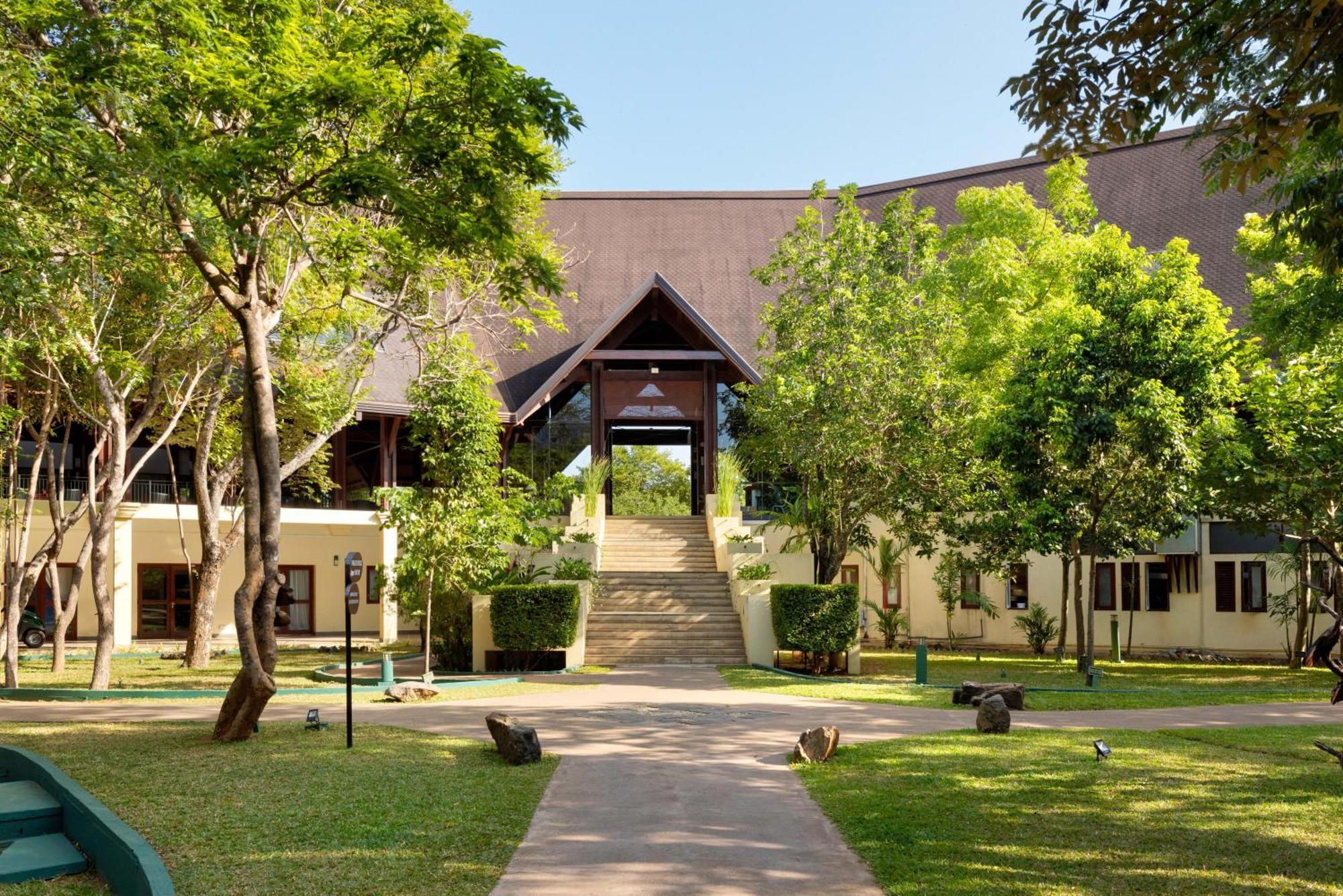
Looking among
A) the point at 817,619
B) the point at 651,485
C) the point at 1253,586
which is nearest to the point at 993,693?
the point at 817,619

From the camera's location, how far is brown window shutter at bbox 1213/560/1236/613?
2472 cm

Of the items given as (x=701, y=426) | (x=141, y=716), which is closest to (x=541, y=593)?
(x=141, y=716)

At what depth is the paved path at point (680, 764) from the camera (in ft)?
20.9

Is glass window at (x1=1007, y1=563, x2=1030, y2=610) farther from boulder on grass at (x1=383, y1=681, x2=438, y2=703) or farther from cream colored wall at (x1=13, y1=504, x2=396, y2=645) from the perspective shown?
boulder on grass at (x1=383, y1=681, x2=438, y2=703)

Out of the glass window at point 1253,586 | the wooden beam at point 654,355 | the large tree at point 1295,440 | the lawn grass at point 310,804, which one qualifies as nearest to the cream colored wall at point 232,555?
the wooden beam at point 654,355

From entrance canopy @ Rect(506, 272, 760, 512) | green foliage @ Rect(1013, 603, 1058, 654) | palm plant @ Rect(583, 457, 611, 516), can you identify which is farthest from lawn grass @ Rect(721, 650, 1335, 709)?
entrance canopy @ Rect(506, 272, 760, 512)

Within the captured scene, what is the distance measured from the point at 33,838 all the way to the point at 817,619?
13.7 meters

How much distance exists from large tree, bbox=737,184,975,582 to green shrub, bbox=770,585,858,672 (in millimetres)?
1770

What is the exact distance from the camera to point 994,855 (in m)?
6.64

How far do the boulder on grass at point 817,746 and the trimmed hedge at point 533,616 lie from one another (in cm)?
998

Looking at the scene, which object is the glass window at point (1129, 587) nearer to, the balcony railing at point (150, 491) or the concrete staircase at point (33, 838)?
the balcony railing at point (150, 491)

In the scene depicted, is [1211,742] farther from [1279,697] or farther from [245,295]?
[245,295]

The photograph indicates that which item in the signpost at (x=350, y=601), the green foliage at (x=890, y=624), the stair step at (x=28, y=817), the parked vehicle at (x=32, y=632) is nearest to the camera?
the stair step at (x=28, y=817)

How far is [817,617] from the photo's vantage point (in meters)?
19.2
